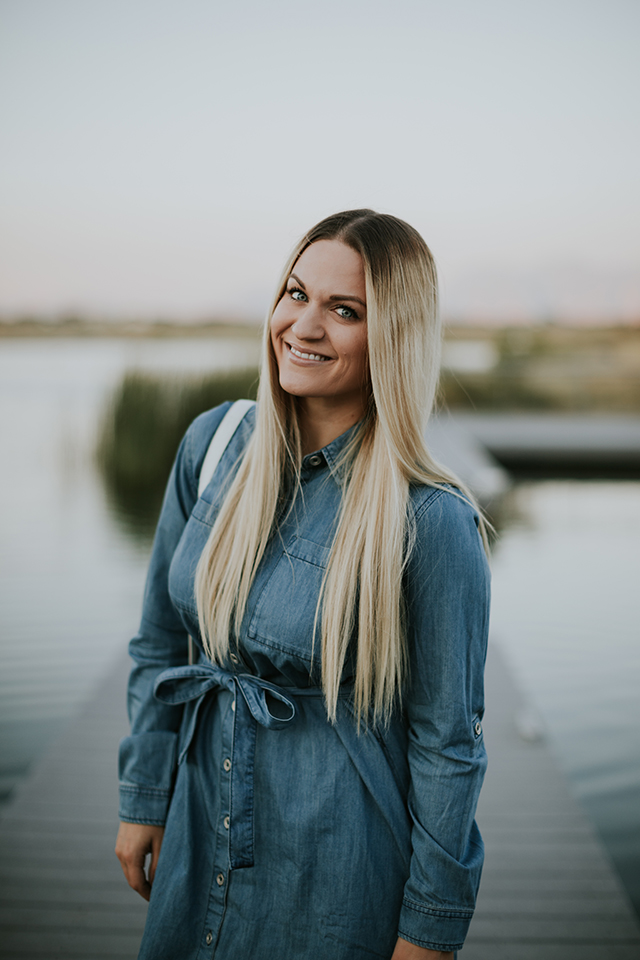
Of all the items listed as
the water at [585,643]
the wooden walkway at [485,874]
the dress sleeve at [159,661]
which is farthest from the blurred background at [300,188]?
the dress sleeve at [159,661]

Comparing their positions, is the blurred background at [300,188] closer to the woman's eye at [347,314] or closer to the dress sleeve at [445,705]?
the woman's eye at [347,314]

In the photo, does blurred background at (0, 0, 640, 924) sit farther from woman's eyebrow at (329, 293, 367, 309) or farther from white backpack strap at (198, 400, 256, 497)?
woman's eyebrow at (329, 293, 367, 309)

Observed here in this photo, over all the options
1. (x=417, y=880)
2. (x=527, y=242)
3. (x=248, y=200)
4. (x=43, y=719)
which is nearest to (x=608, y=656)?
(x=43, y=719)

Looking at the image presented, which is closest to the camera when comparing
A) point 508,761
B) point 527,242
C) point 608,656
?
point 508,761

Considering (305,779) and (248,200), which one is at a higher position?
(248,200)

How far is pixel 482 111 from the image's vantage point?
23250 millimetres

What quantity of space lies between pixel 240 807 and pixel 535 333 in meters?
20.9

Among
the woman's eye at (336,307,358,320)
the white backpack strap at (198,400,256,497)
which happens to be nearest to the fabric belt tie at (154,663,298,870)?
the white backpack strap at (198,400,256,497)

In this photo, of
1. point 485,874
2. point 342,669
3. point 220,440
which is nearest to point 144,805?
point 342,669

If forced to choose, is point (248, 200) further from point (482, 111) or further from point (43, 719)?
point (43, 719)

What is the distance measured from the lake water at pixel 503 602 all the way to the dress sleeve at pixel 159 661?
1.93m

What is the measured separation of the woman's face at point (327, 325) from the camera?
41.7 inches

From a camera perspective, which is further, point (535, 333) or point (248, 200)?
point (248, 200)

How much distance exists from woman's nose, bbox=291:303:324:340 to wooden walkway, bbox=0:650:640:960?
1.57 m
